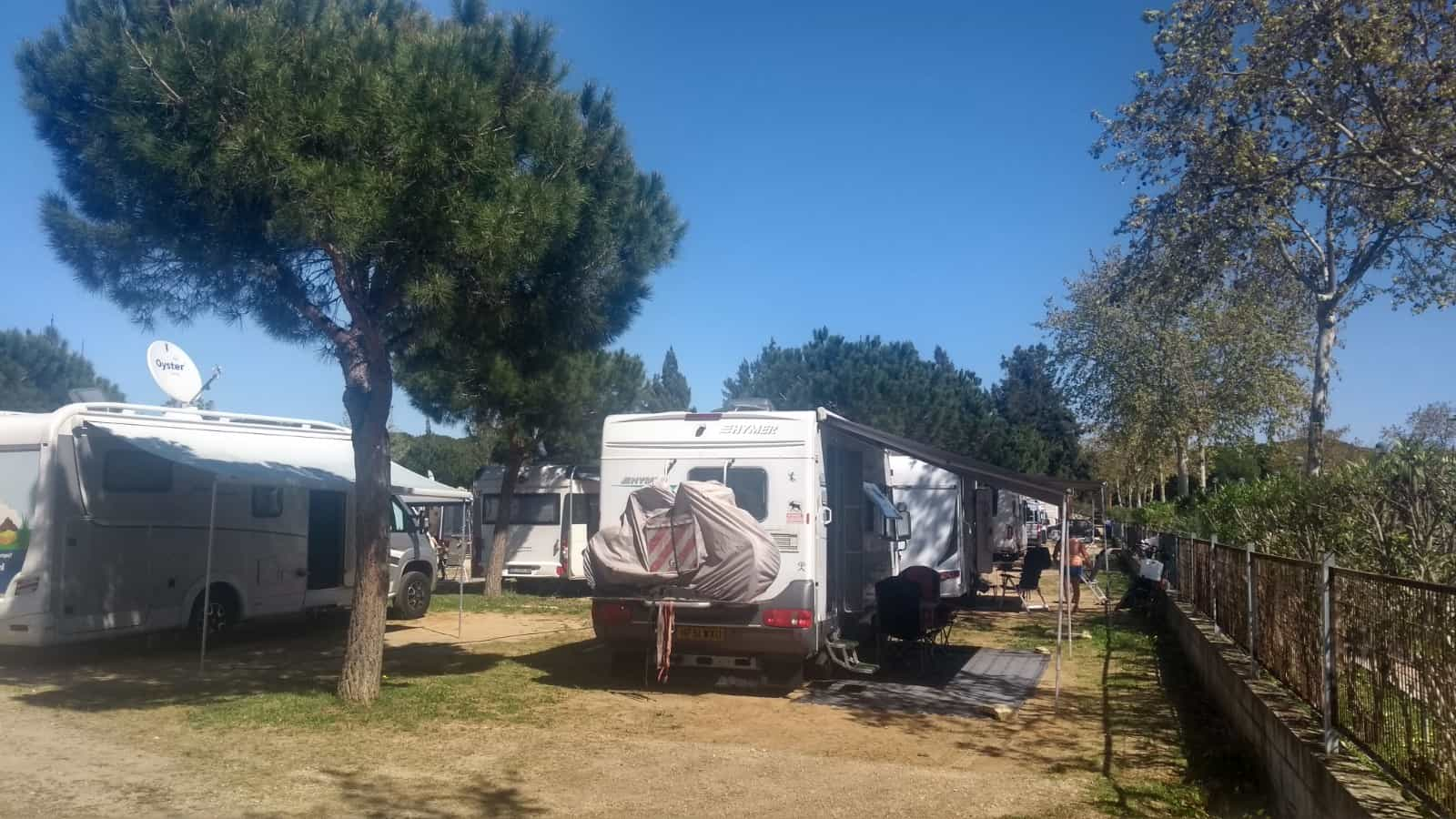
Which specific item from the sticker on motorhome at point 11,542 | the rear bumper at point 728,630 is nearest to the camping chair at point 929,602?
the rear bumper at point 728,630

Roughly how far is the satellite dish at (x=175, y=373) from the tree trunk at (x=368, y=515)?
462 cm

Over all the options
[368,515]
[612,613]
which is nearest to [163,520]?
[368,515]

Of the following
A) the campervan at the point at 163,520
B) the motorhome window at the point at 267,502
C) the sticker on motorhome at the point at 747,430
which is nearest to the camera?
the sticker on motorhome at the point at 747,430

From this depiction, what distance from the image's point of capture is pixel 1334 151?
10.9 meters

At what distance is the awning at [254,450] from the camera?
11812 mm

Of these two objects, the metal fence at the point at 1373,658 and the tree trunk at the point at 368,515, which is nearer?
the metal fence at the point at 1373,658

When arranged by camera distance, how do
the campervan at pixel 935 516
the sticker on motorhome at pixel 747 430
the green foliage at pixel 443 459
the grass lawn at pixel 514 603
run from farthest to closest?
the green foliage at pixel 443 459
the grass lawn at pixel 514 603
the campervan at pixel 935 516
the sticker on motorhome at pixel 747 430

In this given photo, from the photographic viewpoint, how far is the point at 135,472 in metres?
11.8

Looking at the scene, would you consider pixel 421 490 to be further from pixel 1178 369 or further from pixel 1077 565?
pixel 1178 369

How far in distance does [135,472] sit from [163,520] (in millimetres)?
619

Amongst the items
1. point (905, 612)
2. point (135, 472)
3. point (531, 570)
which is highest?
point (135, 472)

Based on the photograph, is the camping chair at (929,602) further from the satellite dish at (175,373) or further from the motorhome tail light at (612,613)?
the satellite dish at (175,373)

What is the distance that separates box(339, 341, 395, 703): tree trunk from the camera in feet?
29.9

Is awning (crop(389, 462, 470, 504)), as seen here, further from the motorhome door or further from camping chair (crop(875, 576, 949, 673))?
camping chair (crop(875, 576, 949, 673))
